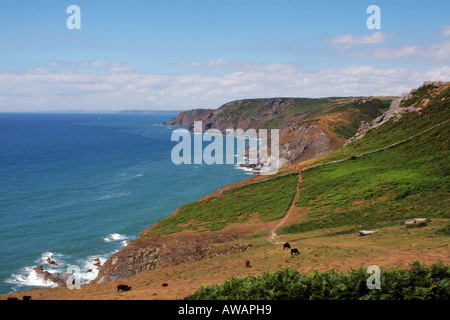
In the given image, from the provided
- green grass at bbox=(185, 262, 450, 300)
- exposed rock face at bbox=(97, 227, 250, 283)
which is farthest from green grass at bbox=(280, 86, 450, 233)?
green grass at bbox=(185, 262, 450, 300)

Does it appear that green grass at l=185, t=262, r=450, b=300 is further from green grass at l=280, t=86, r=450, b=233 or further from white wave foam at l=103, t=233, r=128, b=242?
white wave foam at l=103, t=233, r=128, b=242

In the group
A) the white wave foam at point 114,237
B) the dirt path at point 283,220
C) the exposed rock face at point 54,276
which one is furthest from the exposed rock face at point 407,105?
the exposed rock face at point 54,276

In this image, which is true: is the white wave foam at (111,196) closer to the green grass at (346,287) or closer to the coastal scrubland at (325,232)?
the coastal scrubland at (325,232)

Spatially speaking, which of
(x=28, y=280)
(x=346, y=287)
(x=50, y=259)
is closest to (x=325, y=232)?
(x=346, y=287)

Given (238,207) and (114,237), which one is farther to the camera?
(114,237)

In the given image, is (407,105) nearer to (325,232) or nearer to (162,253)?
(325,232)
